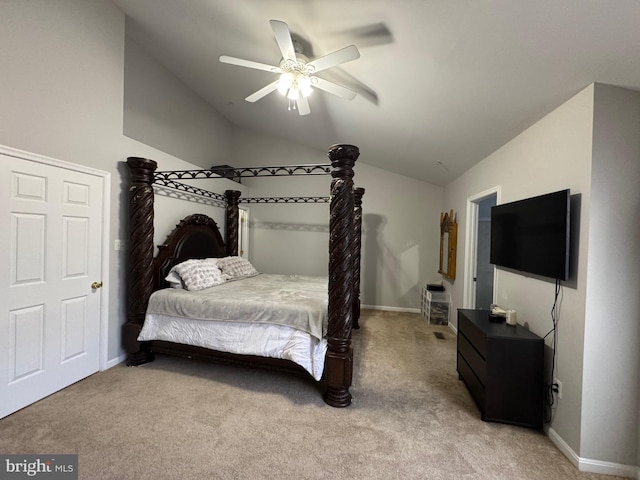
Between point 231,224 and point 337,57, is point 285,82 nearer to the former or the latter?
point 337,57

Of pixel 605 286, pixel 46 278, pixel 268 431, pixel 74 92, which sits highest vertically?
pixel 74 92

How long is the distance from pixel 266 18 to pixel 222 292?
2.50 meters

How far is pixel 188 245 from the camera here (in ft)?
11.9

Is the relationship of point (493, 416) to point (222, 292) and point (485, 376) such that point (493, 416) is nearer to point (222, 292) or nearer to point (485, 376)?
point (485, 376)

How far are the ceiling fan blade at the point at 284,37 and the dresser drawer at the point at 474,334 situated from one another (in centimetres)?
243

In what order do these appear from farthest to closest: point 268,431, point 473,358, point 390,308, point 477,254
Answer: point 390,308 < point 477,254 < point 473,358 < point 268,431

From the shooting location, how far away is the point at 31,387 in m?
2.08

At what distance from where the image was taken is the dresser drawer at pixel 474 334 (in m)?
2.01

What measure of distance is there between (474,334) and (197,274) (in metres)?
2.83

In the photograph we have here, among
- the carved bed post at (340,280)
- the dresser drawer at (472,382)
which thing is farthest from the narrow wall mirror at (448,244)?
the carved bed post at (340,280)

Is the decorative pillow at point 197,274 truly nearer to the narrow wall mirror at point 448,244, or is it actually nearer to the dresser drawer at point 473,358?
the dresser drawer at point 473,358

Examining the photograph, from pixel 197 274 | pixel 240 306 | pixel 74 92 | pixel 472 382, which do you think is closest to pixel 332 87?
pixel 240 306

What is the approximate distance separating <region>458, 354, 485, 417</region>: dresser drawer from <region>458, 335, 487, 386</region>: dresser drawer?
0.05m

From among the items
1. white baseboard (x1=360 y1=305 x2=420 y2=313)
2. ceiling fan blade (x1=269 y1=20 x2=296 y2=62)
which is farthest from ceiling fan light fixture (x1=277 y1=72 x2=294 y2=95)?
white baseboard (x1=360 y1=305 x2=420 y2=313)
